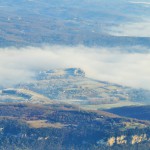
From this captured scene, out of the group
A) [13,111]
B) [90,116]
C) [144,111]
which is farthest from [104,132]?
[144,111]

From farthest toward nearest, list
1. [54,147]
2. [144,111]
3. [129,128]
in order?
[144,111] < [129,128] < [54,147]

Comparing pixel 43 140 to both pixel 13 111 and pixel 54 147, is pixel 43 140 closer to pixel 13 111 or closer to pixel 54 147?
pixel 54 147

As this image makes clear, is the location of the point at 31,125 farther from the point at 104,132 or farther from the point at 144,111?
the point at 144,111

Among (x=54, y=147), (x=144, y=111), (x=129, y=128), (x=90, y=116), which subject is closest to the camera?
(x=54, y=147)

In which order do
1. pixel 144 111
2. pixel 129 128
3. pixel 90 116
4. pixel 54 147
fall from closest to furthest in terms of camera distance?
pixel 54 147 < pixel 129 128 < pixel 90 116 < pixel 144 111

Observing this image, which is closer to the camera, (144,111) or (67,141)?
(67,141)

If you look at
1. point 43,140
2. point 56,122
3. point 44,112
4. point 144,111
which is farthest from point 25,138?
point 144,111

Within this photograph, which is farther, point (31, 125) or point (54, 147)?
point (31, 125)
